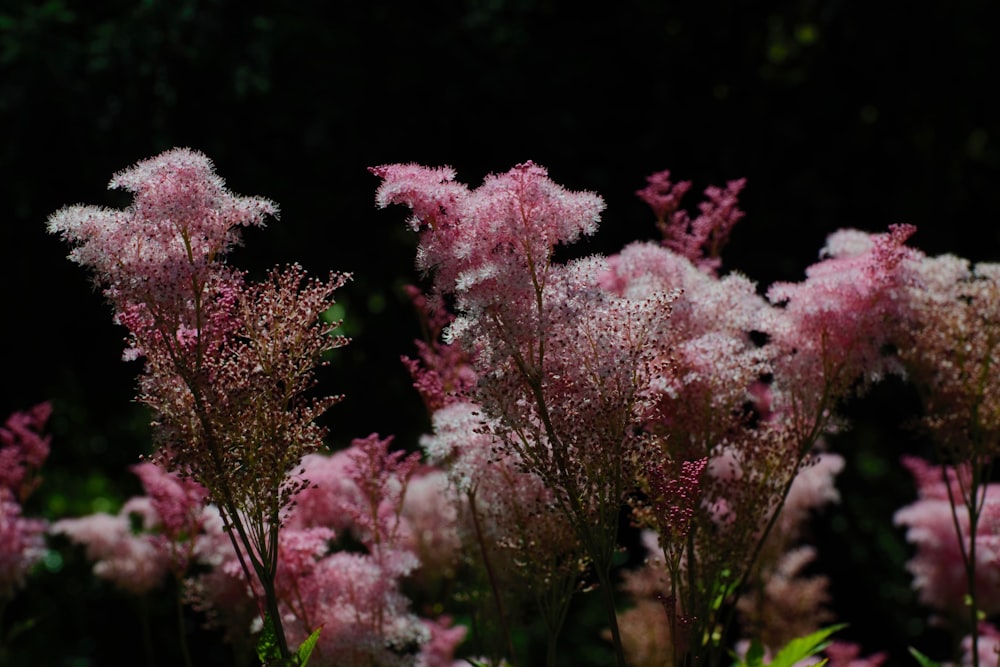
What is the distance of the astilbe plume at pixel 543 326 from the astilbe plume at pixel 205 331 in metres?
0.33

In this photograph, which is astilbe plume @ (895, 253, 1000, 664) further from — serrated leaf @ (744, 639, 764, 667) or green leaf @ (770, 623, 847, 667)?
serrated leaf @ (744, 639, 764, 667)

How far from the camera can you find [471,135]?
267 inches

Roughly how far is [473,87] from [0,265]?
3522 millimetres

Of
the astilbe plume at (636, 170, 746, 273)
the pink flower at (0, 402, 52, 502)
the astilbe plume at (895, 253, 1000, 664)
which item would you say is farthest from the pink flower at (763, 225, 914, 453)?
the pink flower at (0, 402, 52, 502)

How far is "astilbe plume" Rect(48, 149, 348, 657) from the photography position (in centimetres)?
193

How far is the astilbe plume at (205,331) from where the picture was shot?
193cm

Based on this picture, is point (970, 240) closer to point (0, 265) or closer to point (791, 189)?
point (791, 189)

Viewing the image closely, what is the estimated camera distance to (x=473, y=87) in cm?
670

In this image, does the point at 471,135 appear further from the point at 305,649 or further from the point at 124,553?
the point at 305,649

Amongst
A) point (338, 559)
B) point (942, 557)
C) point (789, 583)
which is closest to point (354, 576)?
point (338, 559)

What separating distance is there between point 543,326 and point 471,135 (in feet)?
16.6

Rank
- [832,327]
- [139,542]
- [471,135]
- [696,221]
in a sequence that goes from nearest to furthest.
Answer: [832,327] → [696,221] → [139,542] → [471,135]

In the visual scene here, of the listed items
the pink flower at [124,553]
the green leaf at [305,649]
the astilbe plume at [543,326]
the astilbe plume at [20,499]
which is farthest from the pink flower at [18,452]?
the astilbe plume at [543,326]

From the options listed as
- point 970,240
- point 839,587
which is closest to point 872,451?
point 839,587
